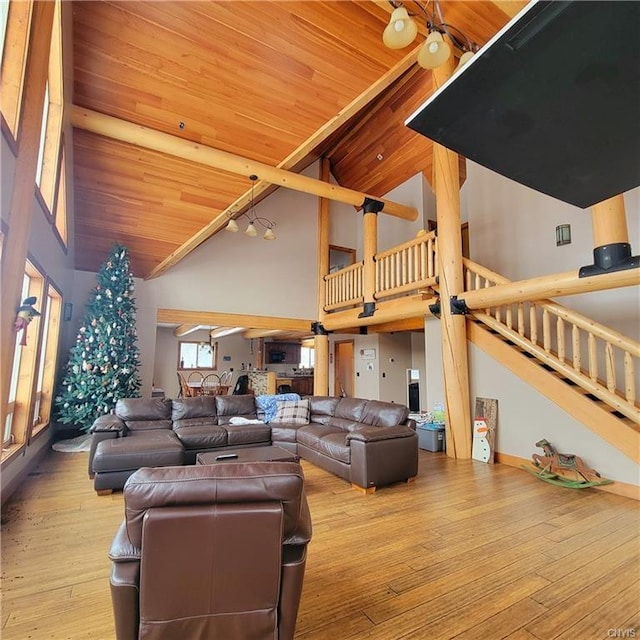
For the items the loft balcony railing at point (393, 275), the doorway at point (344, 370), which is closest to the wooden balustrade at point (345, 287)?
the loft balcony railing at point (393, 275)

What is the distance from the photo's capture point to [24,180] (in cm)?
237

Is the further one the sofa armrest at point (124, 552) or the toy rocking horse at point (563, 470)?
the toy rocking horse at point (563, 470)

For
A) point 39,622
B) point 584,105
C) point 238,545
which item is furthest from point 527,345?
point 39,622

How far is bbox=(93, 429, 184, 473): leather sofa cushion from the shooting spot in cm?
352

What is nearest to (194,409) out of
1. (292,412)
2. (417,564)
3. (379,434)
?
(292,412)

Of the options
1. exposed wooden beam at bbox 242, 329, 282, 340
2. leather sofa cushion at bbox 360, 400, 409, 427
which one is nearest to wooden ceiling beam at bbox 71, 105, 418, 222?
leather sofa cushion at bbox 360, 400, 409, 427

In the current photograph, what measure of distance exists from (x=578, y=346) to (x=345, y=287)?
14.3 ft

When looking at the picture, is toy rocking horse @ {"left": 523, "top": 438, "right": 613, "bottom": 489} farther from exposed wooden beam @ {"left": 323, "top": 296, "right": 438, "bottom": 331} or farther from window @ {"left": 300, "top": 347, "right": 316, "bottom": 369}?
window @ {"left": 300, "top": 347, "right": 316, "bottom": 369}

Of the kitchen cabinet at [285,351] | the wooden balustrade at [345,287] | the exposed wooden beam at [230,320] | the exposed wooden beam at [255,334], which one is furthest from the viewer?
the kitchen cabinet at [285,351]

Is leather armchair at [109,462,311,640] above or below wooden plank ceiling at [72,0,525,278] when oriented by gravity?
below

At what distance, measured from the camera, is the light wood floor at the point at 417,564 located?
1810mm

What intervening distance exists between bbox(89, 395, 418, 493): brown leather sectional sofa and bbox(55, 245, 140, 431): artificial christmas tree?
32.0 inches

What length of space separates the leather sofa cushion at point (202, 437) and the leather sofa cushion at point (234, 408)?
32.0 inches

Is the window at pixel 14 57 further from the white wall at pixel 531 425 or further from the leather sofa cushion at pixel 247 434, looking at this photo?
the white wall at pixel 531 425
